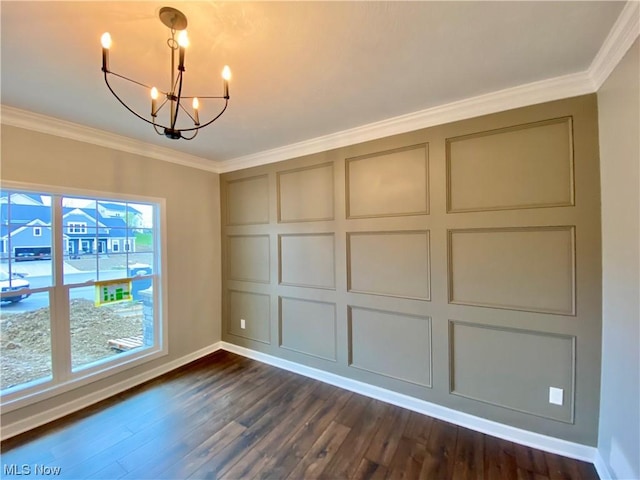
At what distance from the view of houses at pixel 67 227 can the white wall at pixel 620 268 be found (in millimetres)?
3970

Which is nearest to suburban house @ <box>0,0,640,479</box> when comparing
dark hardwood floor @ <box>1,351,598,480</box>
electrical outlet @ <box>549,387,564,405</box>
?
electrical outlet @ <box>549,387,564,405</box>

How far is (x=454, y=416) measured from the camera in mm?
2193

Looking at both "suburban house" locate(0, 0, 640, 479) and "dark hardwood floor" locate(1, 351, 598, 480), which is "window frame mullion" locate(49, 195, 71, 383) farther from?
"dark hardwood floor" locate(1, 351, 598, 480)

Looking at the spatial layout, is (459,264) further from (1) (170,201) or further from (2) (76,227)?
(2) (76,227)

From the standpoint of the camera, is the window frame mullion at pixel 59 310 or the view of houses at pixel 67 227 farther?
the window frame mullion at pixel 59 310

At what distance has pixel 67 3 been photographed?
47.1 inches

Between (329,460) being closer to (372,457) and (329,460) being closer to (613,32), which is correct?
(372,457)

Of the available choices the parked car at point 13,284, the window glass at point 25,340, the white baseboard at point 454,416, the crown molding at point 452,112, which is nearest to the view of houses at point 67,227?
the parked car at point 13,284

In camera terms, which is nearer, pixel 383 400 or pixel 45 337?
pixel 45 337

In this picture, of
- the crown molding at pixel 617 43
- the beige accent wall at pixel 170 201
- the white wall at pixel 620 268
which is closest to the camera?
the crown molding at pixel 617 43

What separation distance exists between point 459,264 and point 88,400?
357 centimetres

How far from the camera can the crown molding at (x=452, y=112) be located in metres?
1.78

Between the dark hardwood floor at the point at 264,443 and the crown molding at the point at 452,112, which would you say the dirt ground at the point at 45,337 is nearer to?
the dark hardwood floor at the point at 264,443

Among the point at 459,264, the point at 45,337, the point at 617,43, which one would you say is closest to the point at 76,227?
the point at 45,337
